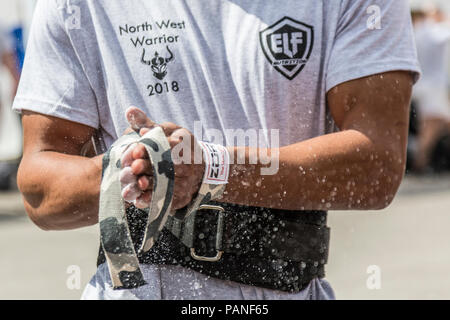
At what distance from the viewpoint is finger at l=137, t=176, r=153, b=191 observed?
1.66 m

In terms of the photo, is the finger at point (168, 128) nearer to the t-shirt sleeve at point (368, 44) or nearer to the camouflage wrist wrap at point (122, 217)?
the camouflage wrist wrap at point (122, 217)

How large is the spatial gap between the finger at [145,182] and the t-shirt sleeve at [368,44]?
1.81 ft

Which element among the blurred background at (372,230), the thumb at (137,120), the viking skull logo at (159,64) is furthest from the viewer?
the blurred background at (372,230)

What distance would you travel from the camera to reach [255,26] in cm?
205

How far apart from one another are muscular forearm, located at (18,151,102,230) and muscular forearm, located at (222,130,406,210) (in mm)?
304

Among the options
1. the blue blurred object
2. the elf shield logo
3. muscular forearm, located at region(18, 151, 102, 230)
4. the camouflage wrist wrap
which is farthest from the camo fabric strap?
the blue blurred object

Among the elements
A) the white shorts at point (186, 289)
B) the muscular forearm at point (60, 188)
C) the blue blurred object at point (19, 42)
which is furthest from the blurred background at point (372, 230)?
the white shorts at point (186, 289)

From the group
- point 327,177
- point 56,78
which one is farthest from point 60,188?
point 327,177

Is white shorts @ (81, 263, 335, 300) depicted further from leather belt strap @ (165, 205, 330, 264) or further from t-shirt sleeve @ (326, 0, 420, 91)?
t-shirt sleeve @ (326, 0, 420, 91)

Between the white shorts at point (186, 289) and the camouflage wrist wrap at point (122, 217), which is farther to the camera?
the white shorts at point (186, 289)

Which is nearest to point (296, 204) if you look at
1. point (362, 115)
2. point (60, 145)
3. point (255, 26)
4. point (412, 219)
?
point (362, 115)

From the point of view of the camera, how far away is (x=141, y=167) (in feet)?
5.43

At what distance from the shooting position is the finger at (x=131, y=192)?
1669 millimetres

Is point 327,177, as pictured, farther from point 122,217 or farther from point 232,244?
point 122,217
